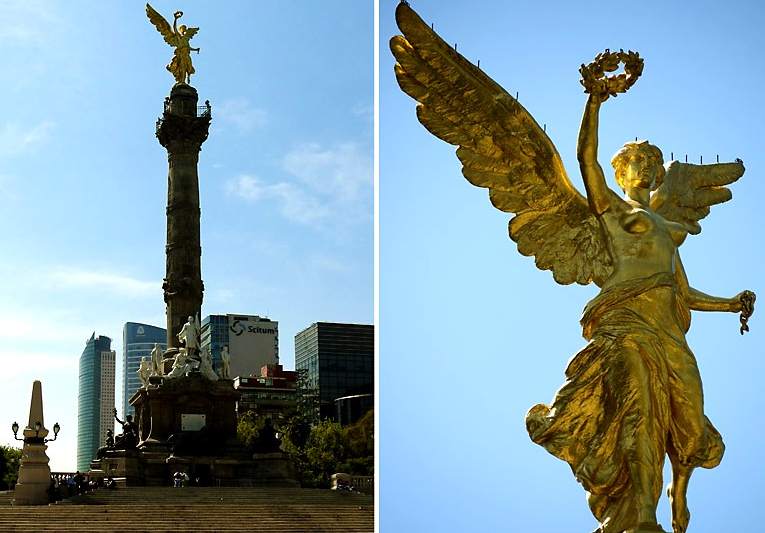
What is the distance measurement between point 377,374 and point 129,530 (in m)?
7.85

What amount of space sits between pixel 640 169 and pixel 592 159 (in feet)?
1.64

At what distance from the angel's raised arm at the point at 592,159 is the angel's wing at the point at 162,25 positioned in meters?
30.6

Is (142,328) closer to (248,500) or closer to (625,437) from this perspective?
(248,500)

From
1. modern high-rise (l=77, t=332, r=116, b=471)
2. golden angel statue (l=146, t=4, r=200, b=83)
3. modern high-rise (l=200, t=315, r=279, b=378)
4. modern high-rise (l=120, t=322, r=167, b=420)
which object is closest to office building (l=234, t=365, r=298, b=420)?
modern high-rise (l=200, t=315, r=279, b=378)

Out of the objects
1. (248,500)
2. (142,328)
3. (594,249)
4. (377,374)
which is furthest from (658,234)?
(142,328)

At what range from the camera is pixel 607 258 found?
29.3 feet

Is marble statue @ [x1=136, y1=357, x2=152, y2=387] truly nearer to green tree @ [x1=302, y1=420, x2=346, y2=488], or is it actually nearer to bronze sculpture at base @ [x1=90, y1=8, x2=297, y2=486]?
bronze sculpture at base @ [x1=90, y1=8, x2=297, y2=486]

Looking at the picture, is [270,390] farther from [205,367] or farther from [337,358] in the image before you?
[205,367]

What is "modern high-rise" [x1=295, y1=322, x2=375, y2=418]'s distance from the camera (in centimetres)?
8594

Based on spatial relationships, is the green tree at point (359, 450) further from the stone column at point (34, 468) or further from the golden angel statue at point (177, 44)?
the stone column at point (34, 468)

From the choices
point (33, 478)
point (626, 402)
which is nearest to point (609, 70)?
point (626, 402)

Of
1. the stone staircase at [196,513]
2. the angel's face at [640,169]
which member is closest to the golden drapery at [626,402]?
the angel's face at [640,169]

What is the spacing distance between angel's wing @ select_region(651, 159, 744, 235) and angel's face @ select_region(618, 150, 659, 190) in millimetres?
264

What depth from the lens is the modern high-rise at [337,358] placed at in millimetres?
85938
